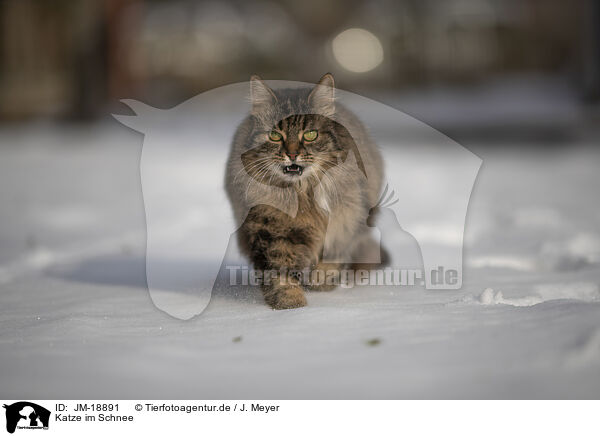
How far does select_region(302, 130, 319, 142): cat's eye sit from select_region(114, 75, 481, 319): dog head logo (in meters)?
0.07

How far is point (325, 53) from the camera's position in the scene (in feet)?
50.1

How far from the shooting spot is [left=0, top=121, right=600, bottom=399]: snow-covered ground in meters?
1.78

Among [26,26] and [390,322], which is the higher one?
[26,26]

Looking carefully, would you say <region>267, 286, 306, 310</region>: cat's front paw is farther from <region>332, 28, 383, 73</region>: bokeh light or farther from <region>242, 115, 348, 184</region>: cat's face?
<region>332, 28, 383, 73</region>: bokeh light

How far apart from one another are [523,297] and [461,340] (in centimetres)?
68

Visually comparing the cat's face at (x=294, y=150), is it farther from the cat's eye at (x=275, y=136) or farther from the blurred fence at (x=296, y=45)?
the blurred fence at (x=296, y=45)

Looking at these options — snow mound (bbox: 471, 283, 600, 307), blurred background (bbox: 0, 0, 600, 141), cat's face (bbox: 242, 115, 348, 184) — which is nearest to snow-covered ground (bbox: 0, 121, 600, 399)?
snow mound (bbox: 471, 283, 600, 307)

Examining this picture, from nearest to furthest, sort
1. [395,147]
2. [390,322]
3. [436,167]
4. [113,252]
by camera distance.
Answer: [390,322] → [113,252] → [436,167] → [395,147]

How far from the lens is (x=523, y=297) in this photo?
2555 millimetres

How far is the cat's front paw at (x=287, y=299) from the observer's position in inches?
95.7
